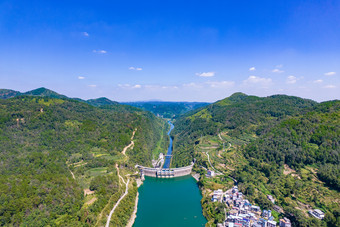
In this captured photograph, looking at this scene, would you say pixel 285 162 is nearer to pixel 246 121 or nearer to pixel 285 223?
pixel 285 223

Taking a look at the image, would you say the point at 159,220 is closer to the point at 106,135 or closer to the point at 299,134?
the point at 106,135

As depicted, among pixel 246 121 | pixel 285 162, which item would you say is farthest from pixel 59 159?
pixel 246 121

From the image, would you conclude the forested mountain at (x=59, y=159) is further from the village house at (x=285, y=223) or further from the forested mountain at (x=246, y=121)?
the village house at (x=285, y=223)

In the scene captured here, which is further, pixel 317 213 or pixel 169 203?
Answer: pixel 169 203

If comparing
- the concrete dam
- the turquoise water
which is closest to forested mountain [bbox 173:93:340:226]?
the turquoise water

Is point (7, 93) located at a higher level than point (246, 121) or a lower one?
higher
